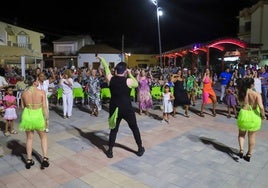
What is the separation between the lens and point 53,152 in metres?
5.66

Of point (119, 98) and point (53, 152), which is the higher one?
point (119, 98)

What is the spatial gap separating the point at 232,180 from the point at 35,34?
33903 mm

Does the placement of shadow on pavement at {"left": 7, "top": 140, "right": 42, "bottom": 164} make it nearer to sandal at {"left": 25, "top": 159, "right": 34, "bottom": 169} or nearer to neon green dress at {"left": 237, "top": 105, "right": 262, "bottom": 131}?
sandal at {"left": 25, "top": 159, "right": 34, "bottom": 169}

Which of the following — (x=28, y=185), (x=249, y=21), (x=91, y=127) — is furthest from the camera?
(x=249, y=21)

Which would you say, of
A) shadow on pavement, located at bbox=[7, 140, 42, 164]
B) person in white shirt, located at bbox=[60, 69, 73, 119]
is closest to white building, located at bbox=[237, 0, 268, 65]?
person in white shirt, located at bbox=[60, 69, 73, 119]

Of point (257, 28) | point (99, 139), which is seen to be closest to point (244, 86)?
point (99, 139)

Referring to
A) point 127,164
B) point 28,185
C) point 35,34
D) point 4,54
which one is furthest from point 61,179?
point 35,34

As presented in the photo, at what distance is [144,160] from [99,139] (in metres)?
1.76

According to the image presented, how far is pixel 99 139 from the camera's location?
261 inches

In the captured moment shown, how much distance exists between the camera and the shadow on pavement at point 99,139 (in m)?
5.94

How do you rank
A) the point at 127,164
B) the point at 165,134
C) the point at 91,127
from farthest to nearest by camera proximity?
the point at 91,127 < the point at 165,134 < the point at 127,164

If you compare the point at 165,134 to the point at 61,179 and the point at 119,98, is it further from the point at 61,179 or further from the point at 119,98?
the point at 61,179

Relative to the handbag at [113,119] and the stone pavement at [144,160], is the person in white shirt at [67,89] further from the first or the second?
the handbag at [113,119]

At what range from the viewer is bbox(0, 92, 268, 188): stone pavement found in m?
4.31
